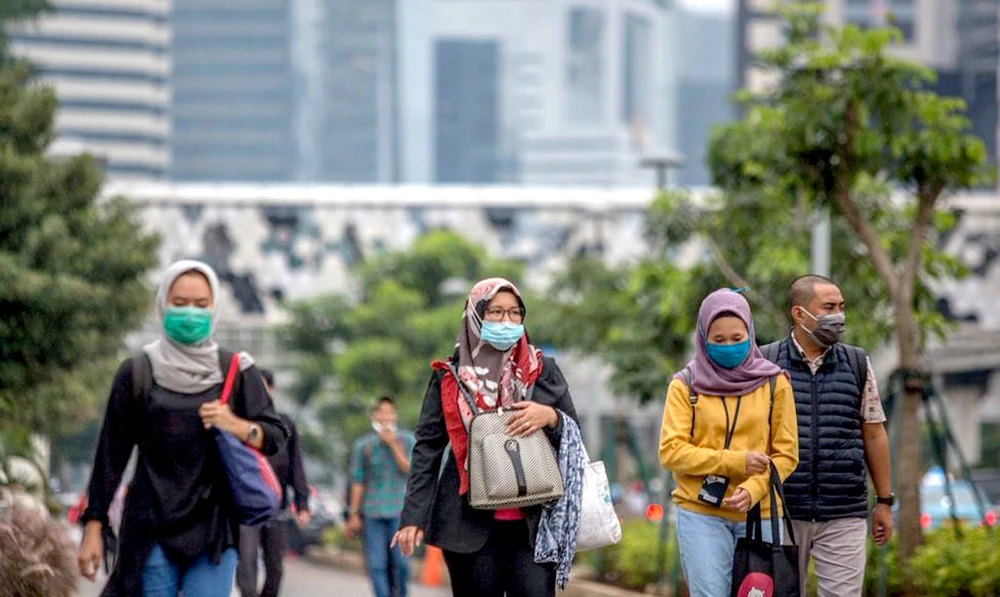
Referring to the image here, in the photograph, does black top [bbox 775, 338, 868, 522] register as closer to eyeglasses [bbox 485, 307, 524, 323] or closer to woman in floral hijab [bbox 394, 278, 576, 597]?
woman in floral hijab [bbox 394, 278, 576, 597]

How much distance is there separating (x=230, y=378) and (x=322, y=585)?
46.7 feet

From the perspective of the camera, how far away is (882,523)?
801cm

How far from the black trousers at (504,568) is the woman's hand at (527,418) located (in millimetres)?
314

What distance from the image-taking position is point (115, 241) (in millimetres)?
19547

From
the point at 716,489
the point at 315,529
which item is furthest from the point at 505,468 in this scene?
the point at 315,529

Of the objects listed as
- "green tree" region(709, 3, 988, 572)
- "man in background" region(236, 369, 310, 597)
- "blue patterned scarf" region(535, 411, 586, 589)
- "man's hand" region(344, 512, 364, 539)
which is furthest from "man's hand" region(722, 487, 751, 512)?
"man's hand" region(344, 512, 364, 539)

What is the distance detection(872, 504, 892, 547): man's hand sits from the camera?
7.97m

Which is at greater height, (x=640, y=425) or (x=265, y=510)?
(x=265, y=510)

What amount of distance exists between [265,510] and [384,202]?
75982 millimetres

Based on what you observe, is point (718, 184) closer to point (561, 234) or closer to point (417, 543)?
point (417, 543)

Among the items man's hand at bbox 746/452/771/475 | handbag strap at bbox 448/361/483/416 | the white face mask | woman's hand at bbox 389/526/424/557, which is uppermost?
handbag strap at bbox 448/361/483/416


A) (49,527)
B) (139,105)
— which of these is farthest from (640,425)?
(49,527)

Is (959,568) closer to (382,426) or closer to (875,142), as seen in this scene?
(875,142)

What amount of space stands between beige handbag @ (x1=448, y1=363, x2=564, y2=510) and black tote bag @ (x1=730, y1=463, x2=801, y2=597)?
28.3 inches
